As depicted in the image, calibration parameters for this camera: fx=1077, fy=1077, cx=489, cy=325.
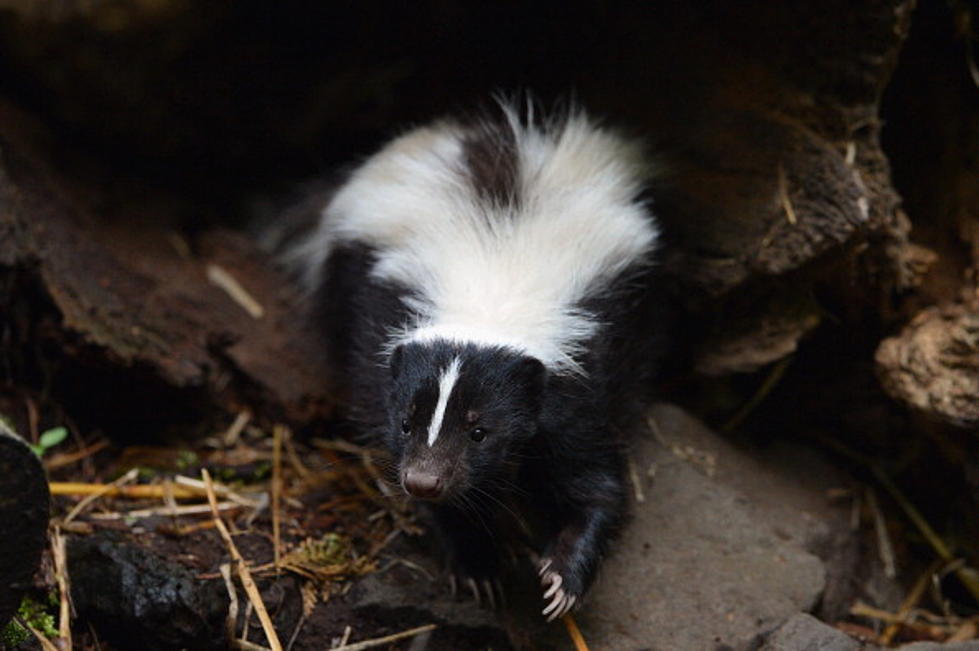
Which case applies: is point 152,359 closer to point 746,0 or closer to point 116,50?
point 116,50

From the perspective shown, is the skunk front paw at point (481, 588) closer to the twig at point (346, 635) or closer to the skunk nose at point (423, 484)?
the twig at point (346, 635)

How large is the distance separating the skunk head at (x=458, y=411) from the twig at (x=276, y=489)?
65 cm

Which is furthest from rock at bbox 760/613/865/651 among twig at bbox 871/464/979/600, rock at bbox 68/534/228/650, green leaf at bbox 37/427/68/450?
green leaf at bbox 37/427/68/450

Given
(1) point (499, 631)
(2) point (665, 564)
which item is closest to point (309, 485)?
(1) point (499, 631)

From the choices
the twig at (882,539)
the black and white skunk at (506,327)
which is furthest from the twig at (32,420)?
the twig at (882,539)

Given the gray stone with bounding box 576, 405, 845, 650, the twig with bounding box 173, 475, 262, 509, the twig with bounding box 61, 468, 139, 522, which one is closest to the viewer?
the gray stone with bounding box 576, 405, 845, 650

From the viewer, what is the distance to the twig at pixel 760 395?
4.32 m

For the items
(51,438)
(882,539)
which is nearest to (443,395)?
(51,438)

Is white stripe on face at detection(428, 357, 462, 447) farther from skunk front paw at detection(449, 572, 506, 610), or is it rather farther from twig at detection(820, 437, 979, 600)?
twig at detection(820, 437, 979, 600)

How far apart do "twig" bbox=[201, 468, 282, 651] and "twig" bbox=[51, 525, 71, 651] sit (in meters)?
0.50

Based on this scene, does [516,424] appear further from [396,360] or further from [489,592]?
[489,592]

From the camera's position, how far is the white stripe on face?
10.2 ft

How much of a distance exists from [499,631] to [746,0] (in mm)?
2379

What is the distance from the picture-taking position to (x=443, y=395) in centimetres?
311
